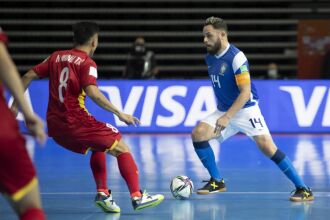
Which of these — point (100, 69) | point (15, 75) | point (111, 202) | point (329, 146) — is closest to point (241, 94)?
point (111, 202)

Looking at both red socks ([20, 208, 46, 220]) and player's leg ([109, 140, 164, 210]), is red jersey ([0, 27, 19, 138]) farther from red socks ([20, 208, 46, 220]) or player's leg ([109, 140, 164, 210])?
player's leg ([109, 140, 164, 210])

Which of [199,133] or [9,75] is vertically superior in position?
[9,75]

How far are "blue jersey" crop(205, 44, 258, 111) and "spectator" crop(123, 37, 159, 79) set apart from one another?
824cm

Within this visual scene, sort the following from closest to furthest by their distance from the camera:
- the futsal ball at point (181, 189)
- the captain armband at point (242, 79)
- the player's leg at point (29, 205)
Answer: the player's leg at point (29, 205) → the captain armband at point (242, 79) → the futsal ball at point (181, 189)

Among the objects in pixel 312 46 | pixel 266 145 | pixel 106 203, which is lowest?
pixel 106 203

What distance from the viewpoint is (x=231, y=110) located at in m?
7.27

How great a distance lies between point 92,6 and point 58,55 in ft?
42.3

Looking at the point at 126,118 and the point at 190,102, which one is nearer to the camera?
the point at 126,118

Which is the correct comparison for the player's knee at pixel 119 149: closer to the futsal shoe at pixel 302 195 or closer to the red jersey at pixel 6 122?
the futsal shoe at pixel 302 195

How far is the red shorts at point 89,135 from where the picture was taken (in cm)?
659

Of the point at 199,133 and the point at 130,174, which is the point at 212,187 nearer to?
the point at 199,133

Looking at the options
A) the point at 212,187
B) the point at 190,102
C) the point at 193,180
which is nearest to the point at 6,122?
the point at 212,187

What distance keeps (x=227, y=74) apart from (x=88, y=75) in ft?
5.59

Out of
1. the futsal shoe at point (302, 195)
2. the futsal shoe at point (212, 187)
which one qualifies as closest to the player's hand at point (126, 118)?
the futsal shoe at point (212, 187)
